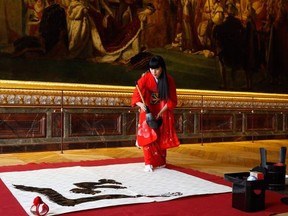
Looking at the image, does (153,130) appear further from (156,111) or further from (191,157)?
(191,157)

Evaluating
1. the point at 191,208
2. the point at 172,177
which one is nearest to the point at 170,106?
the point at 172,177

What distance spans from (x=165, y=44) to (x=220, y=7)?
2.38 m

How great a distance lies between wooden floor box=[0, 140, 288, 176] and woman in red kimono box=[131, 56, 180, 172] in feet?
2.44

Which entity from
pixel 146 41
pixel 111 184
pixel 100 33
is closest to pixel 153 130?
pixel 111 184

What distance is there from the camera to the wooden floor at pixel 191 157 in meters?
6.67

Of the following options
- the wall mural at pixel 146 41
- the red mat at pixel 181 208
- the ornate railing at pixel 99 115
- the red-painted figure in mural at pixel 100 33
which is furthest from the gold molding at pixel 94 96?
the red mat at pixel 181 208

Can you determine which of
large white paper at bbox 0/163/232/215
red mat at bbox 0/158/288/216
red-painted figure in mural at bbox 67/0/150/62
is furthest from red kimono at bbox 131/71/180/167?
red-painted figure in mural at bbox 67/0/150/62

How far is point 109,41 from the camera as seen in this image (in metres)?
9.64

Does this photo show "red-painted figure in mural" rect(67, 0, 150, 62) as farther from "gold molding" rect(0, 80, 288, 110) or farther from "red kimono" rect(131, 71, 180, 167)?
"red kimono" rect(131, 71, 180, 167)

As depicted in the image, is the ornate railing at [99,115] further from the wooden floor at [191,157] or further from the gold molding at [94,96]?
the wooden floor at [191,157]

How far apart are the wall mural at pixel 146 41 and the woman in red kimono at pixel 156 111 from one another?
3465 millimetres

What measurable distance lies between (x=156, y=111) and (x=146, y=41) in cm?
440

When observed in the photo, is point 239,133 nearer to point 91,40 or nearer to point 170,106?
point 91,40

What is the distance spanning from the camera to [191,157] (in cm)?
779
